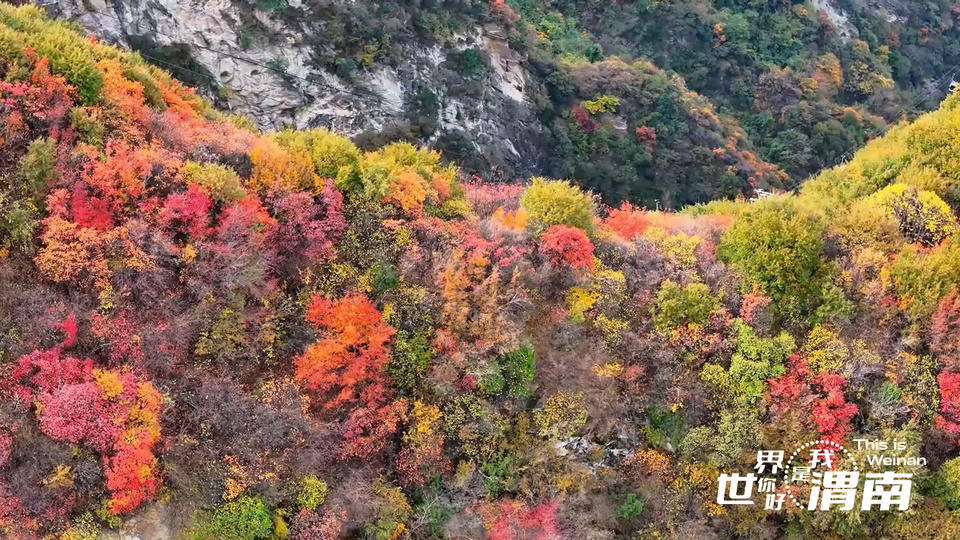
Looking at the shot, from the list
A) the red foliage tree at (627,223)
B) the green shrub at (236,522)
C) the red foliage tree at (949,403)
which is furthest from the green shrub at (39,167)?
the red foliage tree at (949,403)

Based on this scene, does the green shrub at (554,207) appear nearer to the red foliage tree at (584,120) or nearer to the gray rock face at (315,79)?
the gray rock face at (315,79)

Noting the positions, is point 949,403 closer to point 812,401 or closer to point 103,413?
point 812,401

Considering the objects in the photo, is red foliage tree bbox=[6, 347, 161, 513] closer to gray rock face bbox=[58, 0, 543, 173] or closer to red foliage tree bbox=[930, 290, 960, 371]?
red foliage tree bbox=[930, 290, 960, 371]

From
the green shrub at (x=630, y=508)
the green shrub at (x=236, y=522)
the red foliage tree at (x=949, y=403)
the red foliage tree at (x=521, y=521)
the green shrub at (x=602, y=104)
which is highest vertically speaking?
the red foliage tree at (x=949, y=403)

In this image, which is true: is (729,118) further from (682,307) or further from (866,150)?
(682,307)

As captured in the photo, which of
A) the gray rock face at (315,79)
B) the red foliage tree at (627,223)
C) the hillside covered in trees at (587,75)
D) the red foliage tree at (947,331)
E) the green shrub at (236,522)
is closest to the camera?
the green shrub at (236,522)

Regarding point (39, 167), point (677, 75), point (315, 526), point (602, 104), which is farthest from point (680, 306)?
point (677, 75)
